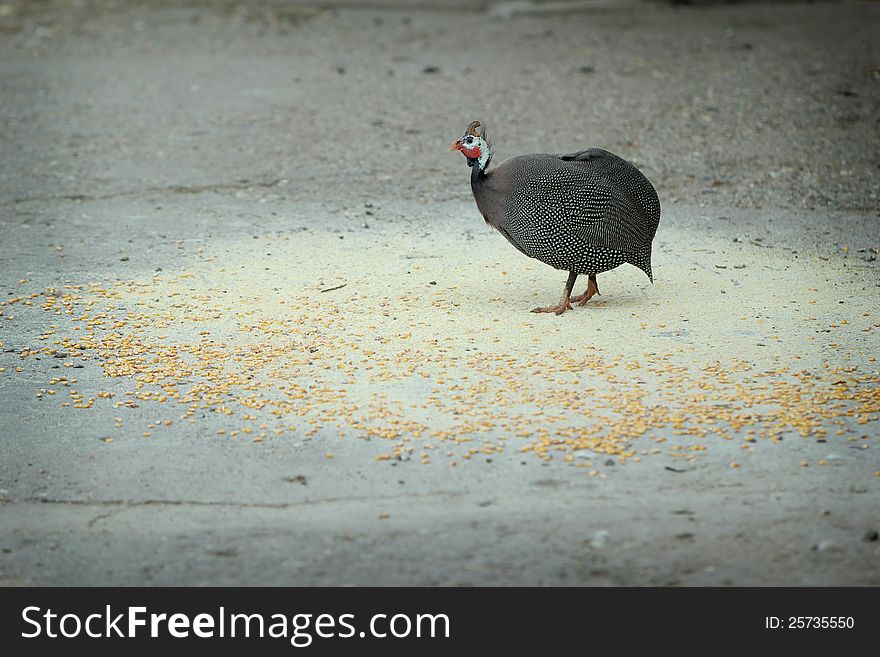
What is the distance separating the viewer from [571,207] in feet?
17.8

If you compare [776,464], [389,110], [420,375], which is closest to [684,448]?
[776,464]

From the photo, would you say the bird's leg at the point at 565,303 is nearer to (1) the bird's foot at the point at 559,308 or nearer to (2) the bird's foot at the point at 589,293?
(1) the bird's foot at the point at 559,308

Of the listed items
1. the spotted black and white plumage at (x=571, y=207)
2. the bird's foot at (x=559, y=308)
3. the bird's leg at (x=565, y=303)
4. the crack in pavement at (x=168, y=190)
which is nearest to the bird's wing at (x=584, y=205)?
the spotted black and white plumage at (x=571, y=207)

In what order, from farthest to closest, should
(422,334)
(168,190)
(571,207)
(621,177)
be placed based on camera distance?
1. (168,190)
2. (621,177)
3. (571,207)
4. (422,334)

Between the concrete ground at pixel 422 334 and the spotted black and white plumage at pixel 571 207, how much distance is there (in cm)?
28

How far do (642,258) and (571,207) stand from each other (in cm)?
41

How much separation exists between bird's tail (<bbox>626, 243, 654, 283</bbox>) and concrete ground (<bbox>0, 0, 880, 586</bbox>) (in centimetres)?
18

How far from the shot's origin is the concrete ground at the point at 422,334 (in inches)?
144

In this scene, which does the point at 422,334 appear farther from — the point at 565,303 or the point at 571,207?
the point at 571,207

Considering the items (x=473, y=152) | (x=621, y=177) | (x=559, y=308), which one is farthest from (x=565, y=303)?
(x=473, y=152)

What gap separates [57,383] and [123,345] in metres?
0.41

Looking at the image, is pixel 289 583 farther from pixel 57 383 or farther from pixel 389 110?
pixel 389 110

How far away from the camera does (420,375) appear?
15.8 ft

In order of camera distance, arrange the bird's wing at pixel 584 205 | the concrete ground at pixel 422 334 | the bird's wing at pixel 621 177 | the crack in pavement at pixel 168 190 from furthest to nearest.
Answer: the crack in pavement at pixel 168 190 < the bird's wing at pixel 621 177 < the bird's wing at pixel 584 205 < the concrete ground at pixel 422 334
